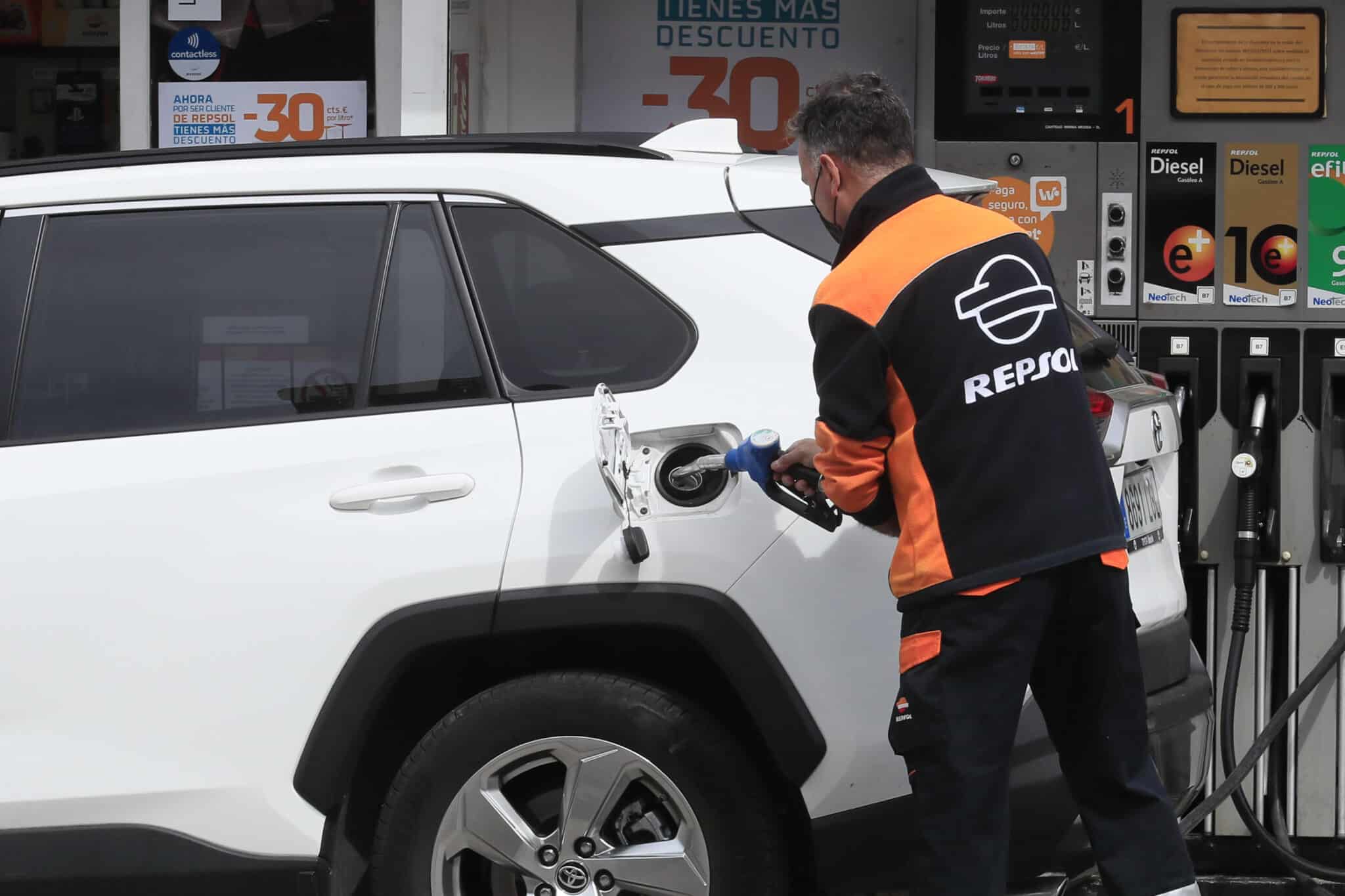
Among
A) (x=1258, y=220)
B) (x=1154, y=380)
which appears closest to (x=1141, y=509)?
(x=1154, y=380)

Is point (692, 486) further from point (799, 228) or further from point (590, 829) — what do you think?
point (590, 829)

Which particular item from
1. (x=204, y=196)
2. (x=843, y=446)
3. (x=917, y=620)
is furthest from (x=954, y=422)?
(x=204, y=196)

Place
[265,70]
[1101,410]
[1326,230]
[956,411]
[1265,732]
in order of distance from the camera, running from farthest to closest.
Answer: [265,70] < [1326,230] < [1265,732] < [1101,410] < [956,411]

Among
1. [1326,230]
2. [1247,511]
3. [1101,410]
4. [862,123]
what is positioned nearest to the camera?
[862,123]

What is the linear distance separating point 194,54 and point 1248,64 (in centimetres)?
371

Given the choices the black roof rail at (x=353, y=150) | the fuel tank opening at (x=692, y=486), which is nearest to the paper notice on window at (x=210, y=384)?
the black roof rail at (x=353, y=150)

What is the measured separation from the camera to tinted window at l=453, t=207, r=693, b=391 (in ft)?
9.37

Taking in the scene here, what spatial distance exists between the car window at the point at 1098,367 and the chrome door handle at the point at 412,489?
1.19 m

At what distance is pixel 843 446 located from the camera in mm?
2475

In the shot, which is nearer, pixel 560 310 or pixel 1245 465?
pixel 560 310

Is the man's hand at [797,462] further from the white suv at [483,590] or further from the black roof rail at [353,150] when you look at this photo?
the black roof rail at [353,150]

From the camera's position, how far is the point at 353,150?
3020mm

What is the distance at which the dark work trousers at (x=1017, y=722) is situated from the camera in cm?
245

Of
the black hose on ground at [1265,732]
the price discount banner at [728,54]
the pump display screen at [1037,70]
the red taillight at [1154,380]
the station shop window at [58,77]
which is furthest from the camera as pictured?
the station shop window at [58,77]
